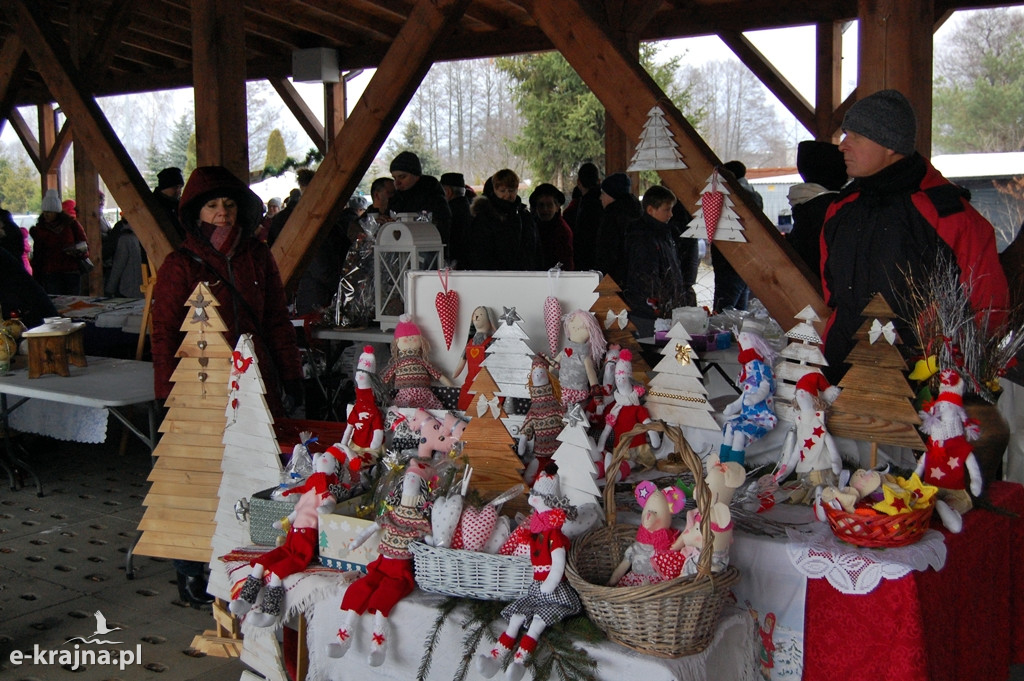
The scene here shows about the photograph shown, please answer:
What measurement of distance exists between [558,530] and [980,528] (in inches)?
43.3

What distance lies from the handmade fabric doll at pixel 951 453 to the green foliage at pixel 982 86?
22872 millimetres

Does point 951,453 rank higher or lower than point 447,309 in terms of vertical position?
lower

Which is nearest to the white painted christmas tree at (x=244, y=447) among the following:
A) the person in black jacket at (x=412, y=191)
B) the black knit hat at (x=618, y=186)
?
the person in black jacket at (x=412, y=191)

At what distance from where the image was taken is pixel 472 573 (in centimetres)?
194

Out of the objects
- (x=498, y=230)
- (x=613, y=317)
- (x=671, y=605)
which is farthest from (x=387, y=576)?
(x=498, y=230)

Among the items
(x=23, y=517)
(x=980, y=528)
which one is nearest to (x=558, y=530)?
(x=980, y=528)

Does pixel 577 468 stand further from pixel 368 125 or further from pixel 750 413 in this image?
pixel 368 125

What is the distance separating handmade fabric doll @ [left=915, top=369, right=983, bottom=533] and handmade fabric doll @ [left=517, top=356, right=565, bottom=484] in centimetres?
93

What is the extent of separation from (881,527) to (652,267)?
3.14 m

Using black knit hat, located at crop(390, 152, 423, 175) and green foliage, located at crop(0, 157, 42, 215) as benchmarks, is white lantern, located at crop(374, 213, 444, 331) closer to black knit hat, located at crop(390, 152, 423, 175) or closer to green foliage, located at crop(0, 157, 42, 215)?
black knit hat, located at crop(390, 152, 423, 175)

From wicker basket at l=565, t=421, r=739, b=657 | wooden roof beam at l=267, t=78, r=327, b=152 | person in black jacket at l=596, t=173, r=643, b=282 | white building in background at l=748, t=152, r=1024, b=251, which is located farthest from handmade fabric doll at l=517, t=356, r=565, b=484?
white building in background at l=748, t=152, r=1024, b=251

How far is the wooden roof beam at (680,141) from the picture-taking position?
3.46 metres

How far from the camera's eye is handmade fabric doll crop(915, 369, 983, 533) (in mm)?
2168

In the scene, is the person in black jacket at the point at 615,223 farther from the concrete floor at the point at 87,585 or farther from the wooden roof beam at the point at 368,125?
the concrete floor at the point at 87,585
